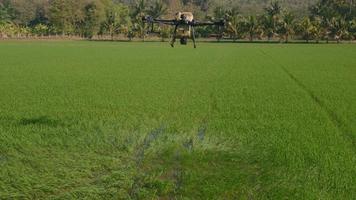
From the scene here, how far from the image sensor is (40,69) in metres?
28.4

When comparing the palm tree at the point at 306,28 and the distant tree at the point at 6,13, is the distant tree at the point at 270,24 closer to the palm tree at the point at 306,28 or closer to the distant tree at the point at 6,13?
the palm tree at the point at 306,28

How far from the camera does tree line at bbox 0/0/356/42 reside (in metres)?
82.3

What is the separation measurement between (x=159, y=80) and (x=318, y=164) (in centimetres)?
1532

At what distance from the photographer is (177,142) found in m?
9.91

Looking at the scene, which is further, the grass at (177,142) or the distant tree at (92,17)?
the distant tree at (92,17)

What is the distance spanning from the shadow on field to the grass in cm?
2

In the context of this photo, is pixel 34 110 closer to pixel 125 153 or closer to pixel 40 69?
pixel 125 153

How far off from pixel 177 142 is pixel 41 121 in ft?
14.6

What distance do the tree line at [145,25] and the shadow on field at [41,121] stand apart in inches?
2217

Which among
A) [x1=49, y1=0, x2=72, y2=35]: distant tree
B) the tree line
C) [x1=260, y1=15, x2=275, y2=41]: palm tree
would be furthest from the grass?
[x1=49, y1=0, x2=72, y2=35]: distant tree

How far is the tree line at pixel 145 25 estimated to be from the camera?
8231 centimetres

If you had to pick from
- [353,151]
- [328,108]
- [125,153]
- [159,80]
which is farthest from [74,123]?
[159,80]

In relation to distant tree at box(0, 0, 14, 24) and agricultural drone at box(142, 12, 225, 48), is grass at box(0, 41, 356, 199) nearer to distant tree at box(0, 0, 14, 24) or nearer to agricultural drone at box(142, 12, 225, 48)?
agricultural drone at box(142, 12, 225, 48)

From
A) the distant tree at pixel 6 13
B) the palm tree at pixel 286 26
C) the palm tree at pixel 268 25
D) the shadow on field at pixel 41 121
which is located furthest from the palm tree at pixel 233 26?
the shadow on field at pixel 41 121
